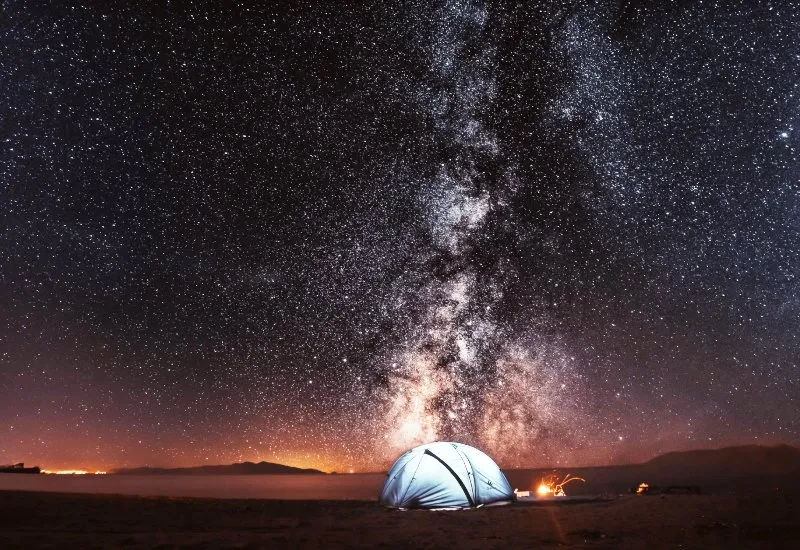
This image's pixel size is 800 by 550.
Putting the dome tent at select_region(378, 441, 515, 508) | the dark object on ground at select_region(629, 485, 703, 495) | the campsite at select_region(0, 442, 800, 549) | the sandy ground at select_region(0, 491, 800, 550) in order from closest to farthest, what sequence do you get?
the sandy ground at select_region(0, 491, 800, 550), the campsite at select_region(0, 442, 800, 549), the dome tent at select_region(378, 441, 515, 508), the dark object on ground at select_region(629, 485, 703, 495)

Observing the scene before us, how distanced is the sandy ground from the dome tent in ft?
2.56

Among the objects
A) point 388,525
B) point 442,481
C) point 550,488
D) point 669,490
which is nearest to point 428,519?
point 388,525

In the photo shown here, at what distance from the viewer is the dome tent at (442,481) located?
15188mm

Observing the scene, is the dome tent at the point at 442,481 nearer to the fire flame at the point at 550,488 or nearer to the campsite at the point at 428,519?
the campsite at the point at 428,519

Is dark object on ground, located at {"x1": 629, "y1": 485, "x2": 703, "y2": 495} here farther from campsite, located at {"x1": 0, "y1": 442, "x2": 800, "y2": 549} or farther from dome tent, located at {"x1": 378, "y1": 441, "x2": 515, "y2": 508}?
dome tent, located at {"x1": 378, "y1": 441, "x2": 515, "y2": 508}

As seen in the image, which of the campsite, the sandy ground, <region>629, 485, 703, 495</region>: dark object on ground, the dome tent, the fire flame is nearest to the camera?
the sandy ground

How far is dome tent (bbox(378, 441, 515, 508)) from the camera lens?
598 inches

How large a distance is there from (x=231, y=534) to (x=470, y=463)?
788 cm

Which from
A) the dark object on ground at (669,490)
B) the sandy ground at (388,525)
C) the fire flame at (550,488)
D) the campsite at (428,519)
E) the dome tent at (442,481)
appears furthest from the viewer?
the fire flame at (550,488)

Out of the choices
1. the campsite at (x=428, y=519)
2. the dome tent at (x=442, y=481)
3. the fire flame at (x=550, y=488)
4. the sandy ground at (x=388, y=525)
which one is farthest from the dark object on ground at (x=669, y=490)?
the dome tent at (x=442, y=481)

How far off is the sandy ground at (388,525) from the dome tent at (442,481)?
30.7 inches

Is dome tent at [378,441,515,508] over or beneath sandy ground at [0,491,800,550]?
over

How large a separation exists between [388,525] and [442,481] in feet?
12.2

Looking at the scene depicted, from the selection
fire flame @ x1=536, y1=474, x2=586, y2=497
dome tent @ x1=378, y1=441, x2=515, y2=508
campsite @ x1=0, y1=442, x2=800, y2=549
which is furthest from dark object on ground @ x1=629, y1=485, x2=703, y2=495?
dome tent @ x1=378, y1=441, x2=515, y2=508
